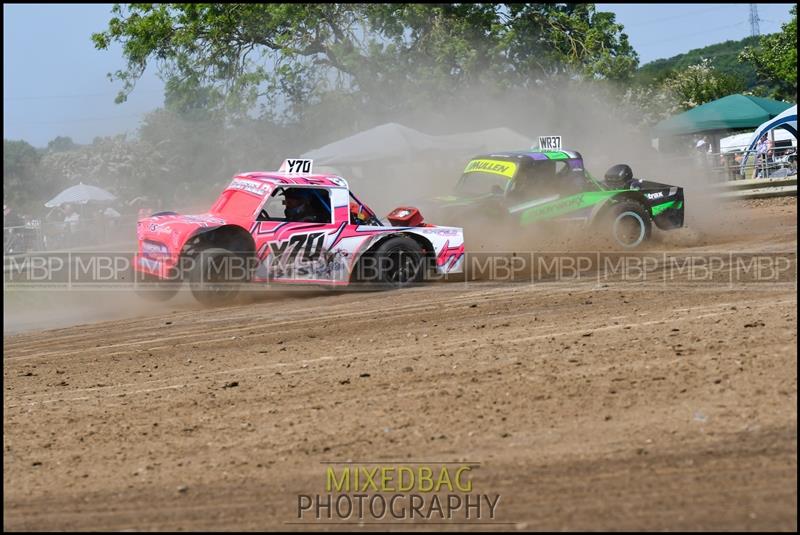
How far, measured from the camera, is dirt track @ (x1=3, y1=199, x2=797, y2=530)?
4.61 metres

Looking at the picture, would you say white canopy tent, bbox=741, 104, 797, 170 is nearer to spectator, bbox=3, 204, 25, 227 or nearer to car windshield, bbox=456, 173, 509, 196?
car windshield, bbox=456, 173, 509, 196

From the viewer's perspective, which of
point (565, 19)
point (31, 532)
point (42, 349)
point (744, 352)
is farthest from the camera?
point (565, 19)

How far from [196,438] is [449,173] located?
73.3ft

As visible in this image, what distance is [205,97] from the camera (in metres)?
33.4

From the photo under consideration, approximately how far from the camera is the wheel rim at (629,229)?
14.1 metres

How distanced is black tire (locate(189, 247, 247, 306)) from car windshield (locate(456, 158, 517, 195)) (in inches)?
193

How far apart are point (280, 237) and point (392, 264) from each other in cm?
148

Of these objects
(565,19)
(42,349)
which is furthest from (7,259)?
(565,19)

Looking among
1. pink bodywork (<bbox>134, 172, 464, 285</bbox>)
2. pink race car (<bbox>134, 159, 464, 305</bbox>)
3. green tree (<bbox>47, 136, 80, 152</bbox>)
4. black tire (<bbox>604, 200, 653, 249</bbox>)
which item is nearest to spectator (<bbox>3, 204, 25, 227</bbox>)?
pink race car (<bbox>134, 159, 464, 305</bbox>)

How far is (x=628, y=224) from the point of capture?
563 inches

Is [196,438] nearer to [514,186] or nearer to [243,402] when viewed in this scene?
[243,402]

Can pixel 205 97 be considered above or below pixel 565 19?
below

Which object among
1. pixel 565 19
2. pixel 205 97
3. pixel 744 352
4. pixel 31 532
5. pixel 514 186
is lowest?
pixel 31 532
